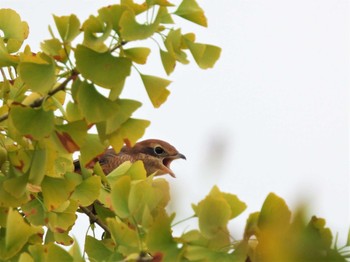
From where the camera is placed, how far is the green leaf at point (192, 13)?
2033mm

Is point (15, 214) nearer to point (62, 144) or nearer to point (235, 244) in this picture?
point (62, 144)

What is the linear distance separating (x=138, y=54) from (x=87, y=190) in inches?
31.7

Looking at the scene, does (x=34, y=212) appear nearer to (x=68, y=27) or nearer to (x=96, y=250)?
(x=96, y=250)

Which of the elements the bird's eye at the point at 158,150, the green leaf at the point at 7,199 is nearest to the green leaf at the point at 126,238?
the green leaf at the point at 7,199

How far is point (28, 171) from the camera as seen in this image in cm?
208

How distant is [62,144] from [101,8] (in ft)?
1.20

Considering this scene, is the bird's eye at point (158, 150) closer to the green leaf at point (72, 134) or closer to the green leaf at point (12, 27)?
the green leaf at point (12, 27)

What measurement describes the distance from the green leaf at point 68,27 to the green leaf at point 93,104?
5.3 inches

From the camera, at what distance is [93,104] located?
Answer: 1.83 metres

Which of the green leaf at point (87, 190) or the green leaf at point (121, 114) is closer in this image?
the green leaf at point (121, 114)

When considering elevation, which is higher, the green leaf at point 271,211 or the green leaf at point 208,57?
the green leaf at point 208,57

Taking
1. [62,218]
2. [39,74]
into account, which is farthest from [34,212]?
[39,74]

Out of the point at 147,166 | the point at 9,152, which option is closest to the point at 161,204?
the point at 9,152

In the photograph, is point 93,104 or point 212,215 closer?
point 212,215
